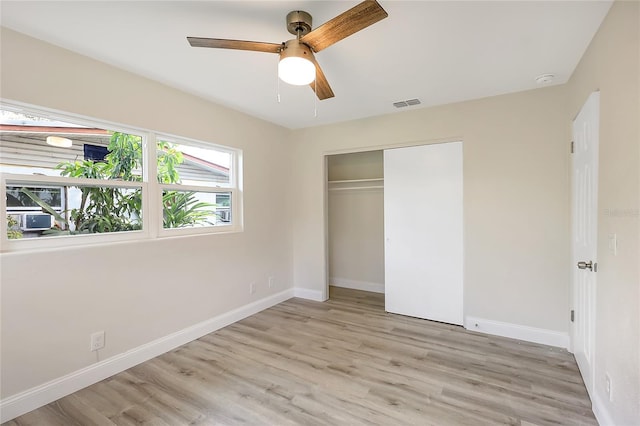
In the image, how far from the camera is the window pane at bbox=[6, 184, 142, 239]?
2027mm

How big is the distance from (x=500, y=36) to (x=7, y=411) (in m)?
4.10

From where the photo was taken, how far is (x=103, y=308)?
2.33 meters

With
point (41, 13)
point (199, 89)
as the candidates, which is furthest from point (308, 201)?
point (41, 13)

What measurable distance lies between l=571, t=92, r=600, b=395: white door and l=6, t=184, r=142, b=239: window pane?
142 inches

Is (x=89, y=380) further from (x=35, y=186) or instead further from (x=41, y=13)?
(x=41, y=13)

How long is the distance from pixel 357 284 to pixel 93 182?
3.84 meters

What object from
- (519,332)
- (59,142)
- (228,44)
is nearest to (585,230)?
(519,332)

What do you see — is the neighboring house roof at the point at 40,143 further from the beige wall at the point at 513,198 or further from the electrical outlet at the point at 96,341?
the beige wall at the point at 513,198

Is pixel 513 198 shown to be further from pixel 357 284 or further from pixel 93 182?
pixel 93 182

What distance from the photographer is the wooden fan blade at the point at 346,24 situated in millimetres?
1360

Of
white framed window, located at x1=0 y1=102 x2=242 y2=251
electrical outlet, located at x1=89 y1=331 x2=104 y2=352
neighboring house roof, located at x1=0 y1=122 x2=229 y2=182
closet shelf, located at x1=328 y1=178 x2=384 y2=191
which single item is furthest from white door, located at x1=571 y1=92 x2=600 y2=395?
neighboring house roof, located at x1=0 y1=122 x2=229 y2=182

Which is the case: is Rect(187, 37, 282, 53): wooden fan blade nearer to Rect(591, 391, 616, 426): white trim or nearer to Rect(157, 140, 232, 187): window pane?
Rect(157, 140, 232, 187): window pane

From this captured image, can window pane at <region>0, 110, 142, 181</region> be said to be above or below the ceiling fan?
below

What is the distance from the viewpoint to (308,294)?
4.34m
